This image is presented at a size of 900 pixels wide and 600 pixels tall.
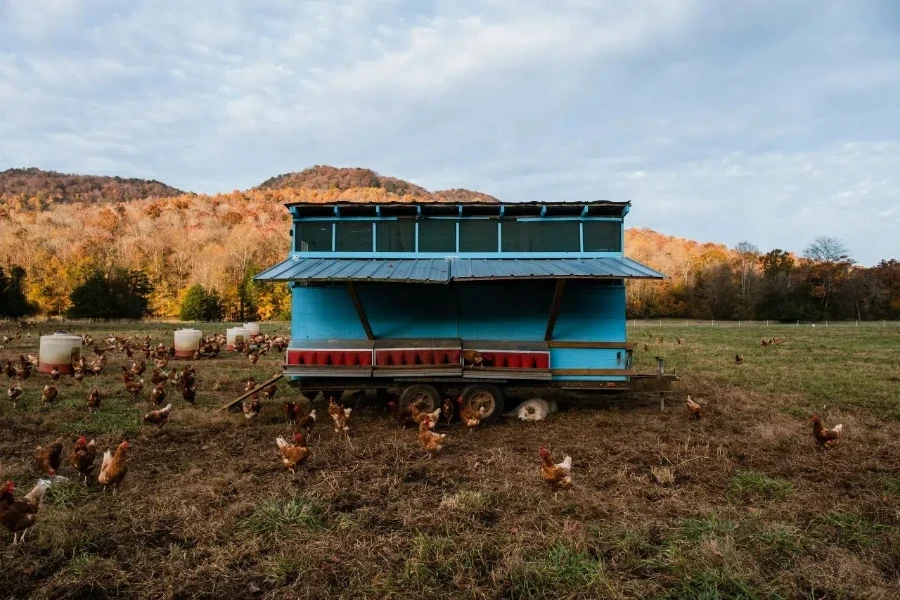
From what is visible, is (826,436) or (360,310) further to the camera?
(360,310)

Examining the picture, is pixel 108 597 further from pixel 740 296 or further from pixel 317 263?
pixel 740 296

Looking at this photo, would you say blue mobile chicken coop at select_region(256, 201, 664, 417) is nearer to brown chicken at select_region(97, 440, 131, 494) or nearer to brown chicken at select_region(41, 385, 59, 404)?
brown chicken at select_region(97, 440, 131, 494)

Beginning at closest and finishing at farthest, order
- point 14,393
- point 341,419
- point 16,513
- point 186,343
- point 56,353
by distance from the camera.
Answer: point 16,513
point 341,419
point 14,393
point 56,353
point 186,343

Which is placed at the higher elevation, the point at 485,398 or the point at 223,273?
the point at 223,273

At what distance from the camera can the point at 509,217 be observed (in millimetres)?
10836

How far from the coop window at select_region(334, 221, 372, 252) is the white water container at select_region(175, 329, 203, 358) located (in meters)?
12.7

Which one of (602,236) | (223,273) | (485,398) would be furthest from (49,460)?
(223,273)

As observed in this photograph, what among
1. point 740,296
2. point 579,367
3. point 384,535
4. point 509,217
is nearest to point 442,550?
point 384,535

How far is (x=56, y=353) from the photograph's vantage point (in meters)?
14.9

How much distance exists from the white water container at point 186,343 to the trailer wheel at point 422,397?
1464 centimetres

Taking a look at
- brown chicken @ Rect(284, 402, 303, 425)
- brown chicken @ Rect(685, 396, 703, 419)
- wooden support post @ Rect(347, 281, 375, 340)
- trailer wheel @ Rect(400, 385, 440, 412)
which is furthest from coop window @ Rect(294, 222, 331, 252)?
brown chicken @ Rect(685, 396, 703, 419)

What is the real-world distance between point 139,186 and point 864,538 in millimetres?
168636

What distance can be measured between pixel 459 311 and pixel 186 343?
49.5ft

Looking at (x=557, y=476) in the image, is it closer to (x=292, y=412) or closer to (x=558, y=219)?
(x=292, y=412)
